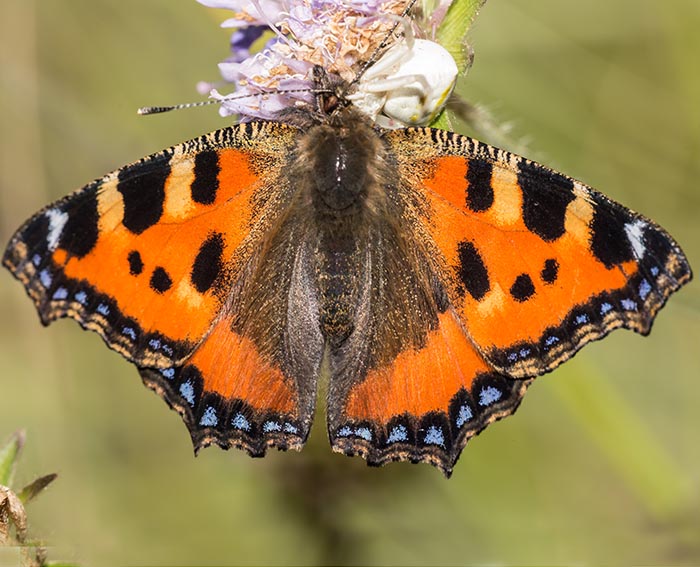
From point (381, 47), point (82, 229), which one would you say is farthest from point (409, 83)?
point (82, 229)

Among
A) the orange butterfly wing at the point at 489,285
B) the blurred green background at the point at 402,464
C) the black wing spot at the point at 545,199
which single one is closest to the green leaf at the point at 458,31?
the orange butterfly wing at the point at 489,285

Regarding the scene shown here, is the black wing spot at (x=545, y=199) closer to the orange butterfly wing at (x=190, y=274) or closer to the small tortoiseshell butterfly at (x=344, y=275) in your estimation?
the small tortoiseshell butterfly at (x=344, y=275)

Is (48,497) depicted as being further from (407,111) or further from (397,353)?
(407,111)

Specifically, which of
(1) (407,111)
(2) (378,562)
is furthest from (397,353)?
(2) (378,562)

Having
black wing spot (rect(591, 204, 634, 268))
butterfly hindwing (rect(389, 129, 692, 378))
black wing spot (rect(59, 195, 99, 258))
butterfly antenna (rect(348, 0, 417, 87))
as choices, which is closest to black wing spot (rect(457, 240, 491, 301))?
butterfly hindwing (rect(389, 129, 692, 378))

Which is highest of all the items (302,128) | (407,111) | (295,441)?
(407,111)

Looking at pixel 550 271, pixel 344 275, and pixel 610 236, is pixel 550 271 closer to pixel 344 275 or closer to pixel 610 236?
pixel 610 236

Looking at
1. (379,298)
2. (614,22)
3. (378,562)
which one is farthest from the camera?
(614,22)
